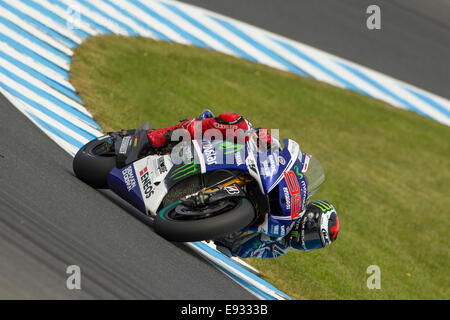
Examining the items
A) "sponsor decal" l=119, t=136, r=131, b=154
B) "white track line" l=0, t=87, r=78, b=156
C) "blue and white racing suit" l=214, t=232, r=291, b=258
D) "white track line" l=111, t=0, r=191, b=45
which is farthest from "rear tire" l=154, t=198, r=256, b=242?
"white track line" l=111, t=0, r=191, b=45

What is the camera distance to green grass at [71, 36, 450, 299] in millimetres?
9570

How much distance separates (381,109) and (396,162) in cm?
235

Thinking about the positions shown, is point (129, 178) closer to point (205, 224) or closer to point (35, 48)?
point (205, 224)

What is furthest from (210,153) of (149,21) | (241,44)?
(241,44)

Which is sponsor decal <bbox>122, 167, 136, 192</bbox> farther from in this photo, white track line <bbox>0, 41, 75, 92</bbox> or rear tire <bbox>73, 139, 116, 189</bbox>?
white track line <bbox>0, 41, 75, 92</bbox>

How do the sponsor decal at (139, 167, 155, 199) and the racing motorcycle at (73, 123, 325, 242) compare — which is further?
the sponsor decal at (139, 167, 155, 199)

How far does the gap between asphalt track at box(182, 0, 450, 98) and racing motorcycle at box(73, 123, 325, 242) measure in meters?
10.3

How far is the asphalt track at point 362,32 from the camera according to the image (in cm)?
1684

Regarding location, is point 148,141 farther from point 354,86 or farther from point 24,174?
point 354,86

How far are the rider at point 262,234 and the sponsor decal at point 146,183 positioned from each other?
457 mm

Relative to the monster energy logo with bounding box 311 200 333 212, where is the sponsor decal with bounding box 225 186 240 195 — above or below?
above

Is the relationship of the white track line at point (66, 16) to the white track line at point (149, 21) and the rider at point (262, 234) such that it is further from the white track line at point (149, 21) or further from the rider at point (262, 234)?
the rider at point (262, 234)

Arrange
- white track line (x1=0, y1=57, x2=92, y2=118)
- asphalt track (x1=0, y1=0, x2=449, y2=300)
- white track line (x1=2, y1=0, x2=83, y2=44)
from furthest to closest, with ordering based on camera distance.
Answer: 1. white track line (x1=2, y1=0, x2=83, y2=44)
2. white track line (x1=0, y1=57, x2=92, y2=118)
3. asphalt track (x1=0, y1=0, x2=449, y2=300)

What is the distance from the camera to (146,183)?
6.79 metres
